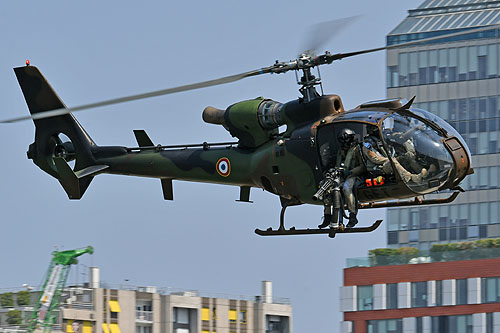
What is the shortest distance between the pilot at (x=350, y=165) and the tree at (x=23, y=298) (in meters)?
60.3

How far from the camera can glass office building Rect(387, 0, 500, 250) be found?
106 metres

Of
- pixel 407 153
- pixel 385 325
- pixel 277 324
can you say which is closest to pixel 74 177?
pixel 407 153

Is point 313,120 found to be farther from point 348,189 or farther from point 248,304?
point 248,304

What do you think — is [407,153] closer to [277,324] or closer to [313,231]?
[313,231]

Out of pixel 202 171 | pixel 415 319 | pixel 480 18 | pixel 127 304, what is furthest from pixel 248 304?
pixel 202 171

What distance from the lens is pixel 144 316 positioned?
287ft

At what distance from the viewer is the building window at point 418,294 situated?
75.6 m

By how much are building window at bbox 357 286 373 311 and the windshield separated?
164 feet

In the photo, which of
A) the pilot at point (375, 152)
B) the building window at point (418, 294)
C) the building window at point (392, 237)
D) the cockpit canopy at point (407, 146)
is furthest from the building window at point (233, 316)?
the pilot at point (375, 152)

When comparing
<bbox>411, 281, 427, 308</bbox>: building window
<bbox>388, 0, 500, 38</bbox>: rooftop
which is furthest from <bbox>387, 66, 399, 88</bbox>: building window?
<bbox>411, 281, 427, 308</bbox>: building window

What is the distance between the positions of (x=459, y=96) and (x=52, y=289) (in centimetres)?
4003

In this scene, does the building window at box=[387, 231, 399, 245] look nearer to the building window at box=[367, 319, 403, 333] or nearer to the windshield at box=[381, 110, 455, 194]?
the building window at box=[367, 319, 403, 333]

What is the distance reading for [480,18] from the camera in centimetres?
10775

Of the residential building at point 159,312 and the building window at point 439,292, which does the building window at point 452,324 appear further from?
the residential building at point 159,312
